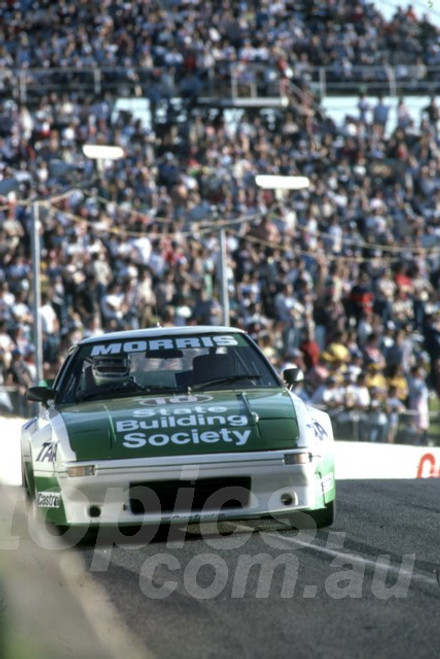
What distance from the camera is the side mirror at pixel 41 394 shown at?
815 centimetres

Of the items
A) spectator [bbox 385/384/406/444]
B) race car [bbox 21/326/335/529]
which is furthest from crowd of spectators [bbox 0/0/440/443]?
race car [bbox 21/326/335/529]

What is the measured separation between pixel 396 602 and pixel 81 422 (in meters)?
2.56

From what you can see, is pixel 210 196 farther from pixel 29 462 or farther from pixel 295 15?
pixel 29 462

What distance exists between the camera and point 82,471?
22.3ft

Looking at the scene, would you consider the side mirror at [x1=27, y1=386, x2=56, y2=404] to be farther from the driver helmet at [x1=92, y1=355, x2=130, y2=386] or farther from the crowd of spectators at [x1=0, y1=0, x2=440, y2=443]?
the crowd of spectators at [x1=0, y1=0, x2=440, y2=443]

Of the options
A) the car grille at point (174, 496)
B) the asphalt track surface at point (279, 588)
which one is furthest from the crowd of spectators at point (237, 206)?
the car grille at point (174, 496)

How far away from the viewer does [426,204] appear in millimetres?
25766

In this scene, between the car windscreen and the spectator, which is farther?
the spectator

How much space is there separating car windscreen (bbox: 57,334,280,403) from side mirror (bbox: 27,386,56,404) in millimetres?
87

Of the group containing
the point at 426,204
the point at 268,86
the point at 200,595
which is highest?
the point at 200,595

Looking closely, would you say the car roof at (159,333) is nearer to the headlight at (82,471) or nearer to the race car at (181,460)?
the race car at (181,460)

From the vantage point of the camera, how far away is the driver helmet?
815 cm

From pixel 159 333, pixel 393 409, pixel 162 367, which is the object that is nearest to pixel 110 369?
pixel 162 367

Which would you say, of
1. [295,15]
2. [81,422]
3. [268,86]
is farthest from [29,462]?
[295,15]
